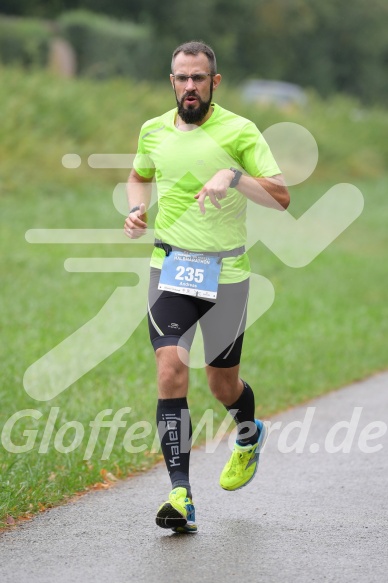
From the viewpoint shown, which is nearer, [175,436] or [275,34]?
[175,436]

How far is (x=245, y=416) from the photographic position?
643cm

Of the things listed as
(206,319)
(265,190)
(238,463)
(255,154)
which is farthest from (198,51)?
(238,463)

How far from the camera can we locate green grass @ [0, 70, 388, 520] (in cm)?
784

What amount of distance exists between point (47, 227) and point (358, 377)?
7581 mm

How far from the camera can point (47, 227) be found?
17.9m

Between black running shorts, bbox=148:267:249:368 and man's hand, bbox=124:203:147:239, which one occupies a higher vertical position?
man's hand, bbox=124:203:147:239

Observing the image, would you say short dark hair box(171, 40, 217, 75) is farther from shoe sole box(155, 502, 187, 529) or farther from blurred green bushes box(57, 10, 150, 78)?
blurred green bushes box(57, 10, 150, 78)

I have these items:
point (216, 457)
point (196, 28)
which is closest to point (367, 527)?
point (216, 457)

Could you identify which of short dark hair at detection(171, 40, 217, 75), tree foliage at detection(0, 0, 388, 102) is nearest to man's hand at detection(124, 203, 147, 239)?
short dark hair at detection(171, 40, 217, 75)

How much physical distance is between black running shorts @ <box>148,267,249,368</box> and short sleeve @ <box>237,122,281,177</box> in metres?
0.59

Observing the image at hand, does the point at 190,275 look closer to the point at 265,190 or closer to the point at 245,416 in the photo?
the point at 265,190

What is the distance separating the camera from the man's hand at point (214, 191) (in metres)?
5.38

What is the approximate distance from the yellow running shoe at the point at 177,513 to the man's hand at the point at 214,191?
1.31 meters

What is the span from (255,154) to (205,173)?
0.26 metres
